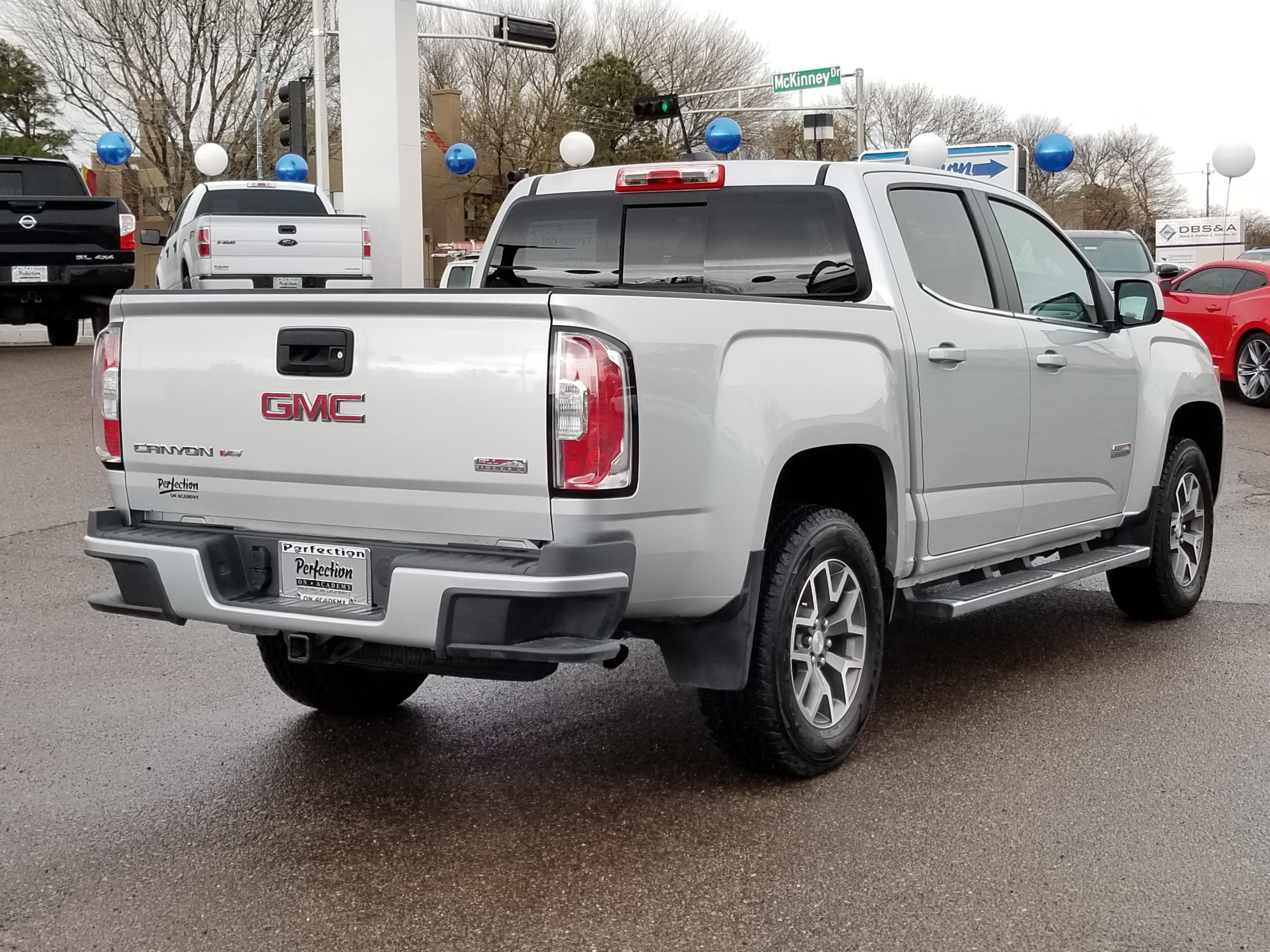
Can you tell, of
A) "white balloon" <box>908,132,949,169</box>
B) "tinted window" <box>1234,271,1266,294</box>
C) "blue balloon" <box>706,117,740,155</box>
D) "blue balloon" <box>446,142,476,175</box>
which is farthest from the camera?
"blue balloon" <box>446,142,476,175</box>

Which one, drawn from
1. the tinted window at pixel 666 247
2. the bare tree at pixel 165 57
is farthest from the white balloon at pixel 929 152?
the bare tree at pixel 165 57

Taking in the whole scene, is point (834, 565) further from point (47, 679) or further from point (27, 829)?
point (47, 679)

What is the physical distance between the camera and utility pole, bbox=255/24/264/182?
1638 inches

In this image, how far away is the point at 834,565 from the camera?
15.3 ft

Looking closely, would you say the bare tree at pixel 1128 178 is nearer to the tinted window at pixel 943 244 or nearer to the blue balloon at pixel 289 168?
the blue balloon at pixel 289 168

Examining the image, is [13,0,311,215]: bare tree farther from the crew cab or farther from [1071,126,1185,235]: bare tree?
[1071,126,1185,235]: bare tree

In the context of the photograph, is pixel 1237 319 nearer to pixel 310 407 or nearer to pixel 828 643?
pixel 828 643

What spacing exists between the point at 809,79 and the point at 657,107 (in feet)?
53.7

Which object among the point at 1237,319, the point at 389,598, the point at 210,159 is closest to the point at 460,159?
the point at 210,159

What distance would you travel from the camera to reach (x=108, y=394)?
4445 millimetres

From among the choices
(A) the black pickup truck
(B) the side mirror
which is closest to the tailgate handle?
(B) the side mirror

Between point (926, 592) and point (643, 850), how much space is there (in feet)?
5.87

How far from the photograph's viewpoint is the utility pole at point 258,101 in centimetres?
4159

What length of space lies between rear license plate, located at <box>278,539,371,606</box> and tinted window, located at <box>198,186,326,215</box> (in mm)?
16488
